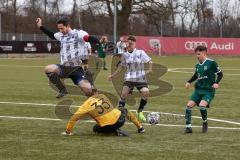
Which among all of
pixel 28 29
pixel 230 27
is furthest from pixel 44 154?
pixel 28 29

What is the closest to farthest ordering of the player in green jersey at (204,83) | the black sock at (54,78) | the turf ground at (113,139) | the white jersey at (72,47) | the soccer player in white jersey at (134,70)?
the turf ground at (113,139)
the player in green jersey at (204,83)
the white jersey at (72,47)
the black sock at (54,78)
the soccer player in white jersey at (134,70)

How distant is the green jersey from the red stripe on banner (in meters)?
53.9

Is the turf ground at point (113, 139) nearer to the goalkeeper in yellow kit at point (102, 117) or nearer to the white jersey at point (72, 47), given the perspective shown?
the goalkeeper in yellow kit at point (102, 117)

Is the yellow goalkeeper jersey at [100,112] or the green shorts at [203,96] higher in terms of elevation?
the green shorts at [203,96]

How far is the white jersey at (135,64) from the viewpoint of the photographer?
13328 mm

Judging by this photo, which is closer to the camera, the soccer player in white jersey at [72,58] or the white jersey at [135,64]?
the soccer player in white jersey at [72,58]

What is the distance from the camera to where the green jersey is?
1115 cm

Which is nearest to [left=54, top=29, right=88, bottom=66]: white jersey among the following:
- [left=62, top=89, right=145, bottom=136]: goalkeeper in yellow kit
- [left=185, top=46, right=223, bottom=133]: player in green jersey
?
[left=62, top=89, right=145, bottom=136]: goalkeeper in yellow kit

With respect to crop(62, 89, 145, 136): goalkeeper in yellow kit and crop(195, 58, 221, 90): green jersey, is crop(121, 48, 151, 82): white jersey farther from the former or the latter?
crop(62, 89, 145, 136): goalkeeper in yellow kit

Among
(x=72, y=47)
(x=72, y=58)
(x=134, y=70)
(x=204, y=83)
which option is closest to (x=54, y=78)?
(x=72, y=58)

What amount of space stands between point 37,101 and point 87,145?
7.44 meters

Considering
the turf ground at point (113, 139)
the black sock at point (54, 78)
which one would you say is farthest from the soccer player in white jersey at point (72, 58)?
the turf ground at point (113, 139)

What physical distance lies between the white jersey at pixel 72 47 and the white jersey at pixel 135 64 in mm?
1350

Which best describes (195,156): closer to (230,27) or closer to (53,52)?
(53,52)
